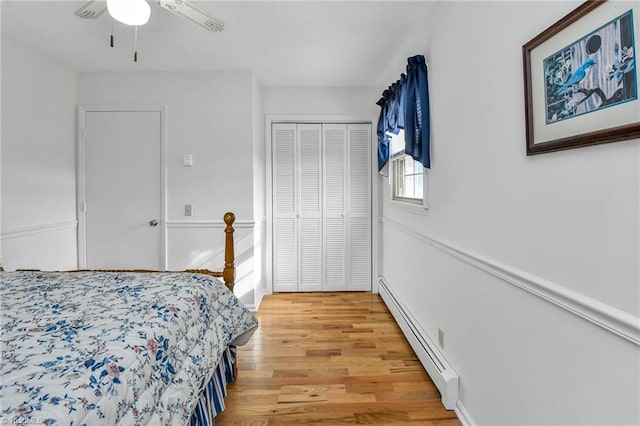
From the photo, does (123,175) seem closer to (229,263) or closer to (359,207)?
(229,263)

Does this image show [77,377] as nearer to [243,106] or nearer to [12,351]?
[12,351]

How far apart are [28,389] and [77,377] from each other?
97 mm

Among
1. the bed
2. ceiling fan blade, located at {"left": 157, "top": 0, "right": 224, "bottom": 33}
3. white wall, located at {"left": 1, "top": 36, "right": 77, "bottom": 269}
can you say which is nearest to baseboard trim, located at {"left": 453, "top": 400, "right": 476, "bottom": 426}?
the bed

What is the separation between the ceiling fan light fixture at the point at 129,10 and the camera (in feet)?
4.99

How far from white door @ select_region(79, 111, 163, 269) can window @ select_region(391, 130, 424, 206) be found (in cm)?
238

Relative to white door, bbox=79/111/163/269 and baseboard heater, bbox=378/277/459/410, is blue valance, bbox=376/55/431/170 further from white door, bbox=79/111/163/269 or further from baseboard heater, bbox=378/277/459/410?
white door, bbox=79/111/163/269

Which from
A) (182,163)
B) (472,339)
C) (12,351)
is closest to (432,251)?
(472,339)

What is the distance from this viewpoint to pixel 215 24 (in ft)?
6.09

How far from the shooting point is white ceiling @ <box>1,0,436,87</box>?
2168 mm

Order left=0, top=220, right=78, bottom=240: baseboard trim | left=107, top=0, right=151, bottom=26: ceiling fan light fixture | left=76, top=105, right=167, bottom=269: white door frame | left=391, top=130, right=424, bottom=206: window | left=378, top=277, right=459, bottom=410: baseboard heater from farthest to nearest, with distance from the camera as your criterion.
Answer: left=76, top=105, right=167, bottom=269: white door frame, left=391, top=130, right=424, bottom=206: window, left=0, top=220, right=78, bottom=240: baseboard trim, left=378, top=277, right=459, bottom=410: baseboard heater, left=107, top=0, right=151, bottom=26: ceiling fan light fixture

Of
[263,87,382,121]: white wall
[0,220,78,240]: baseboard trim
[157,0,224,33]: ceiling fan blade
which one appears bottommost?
[0,220,78,240]: baseboard trim

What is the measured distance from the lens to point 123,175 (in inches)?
128

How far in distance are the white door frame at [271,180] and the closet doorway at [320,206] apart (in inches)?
1.3

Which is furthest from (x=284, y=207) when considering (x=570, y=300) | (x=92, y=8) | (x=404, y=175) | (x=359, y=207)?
(x=570, y=300)
